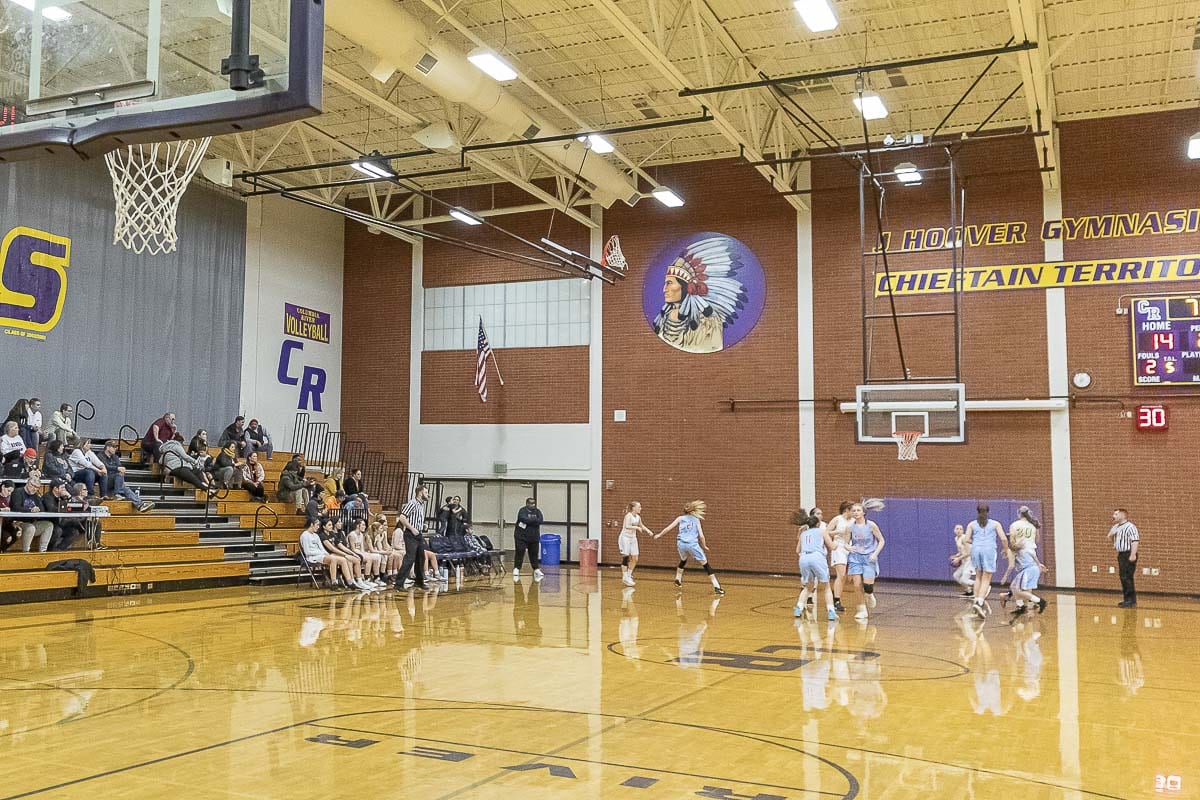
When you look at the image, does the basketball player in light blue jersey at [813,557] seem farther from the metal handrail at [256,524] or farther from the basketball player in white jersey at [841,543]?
the metal handrail at [256,524]

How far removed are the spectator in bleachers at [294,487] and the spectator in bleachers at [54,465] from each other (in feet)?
15.2

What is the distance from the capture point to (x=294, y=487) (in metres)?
20.3

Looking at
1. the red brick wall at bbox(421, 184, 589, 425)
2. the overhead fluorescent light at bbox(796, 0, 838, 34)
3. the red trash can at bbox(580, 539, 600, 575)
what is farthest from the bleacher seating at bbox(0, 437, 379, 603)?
the overhead fluorescent light at bbox(796, 0, 838, 34)

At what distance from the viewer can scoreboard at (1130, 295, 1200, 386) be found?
18.6 meters

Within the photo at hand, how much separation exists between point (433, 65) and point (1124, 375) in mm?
13628

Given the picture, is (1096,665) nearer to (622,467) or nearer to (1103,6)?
(1103,6)

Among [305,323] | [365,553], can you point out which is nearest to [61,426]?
[365,553]

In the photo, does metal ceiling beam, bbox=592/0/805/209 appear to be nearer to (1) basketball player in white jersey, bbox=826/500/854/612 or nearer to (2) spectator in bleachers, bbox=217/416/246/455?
(1) basketball player in white jersey, bbox=826/500/854/612

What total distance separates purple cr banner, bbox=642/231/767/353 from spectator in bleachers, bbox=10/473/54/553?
498 inches

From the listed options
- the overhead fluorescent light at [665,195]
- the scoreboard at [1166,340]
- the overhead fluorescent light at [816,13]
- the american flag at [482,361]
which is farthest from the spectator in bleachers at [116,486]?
the scoreboard at [1166,340]

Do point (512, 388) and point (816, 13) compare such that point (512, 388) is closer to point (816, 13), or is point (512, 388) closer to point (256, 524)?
point (256, 524)

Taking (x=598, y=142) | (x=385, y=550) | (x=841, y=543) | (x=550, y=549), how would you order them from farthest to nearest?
(x=550, y=549) → (x=385, y=550) → (x=598, y=142) → (x=841, y=543)

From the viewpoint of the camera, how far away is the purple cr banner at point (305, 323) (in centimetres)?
2461

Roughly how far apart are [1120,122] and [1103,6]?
5060mm
